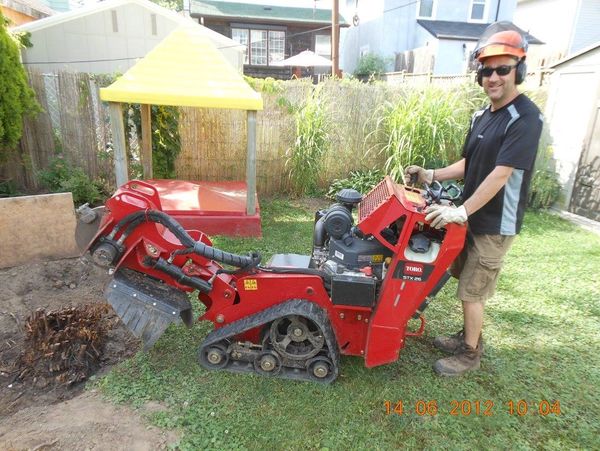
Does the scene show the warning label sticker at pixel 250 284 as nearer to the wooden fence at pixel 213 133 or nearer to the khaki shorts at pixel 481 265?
the khaki shorts at pixel 481 265

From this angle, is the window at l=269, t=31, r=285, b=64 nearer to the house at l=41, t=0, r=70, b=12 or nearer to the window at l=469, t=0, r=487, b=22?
the window at l=469, t=0, r=487, b=22

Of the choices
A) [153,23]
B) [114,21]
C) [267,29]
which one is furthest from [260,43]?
[114,21]

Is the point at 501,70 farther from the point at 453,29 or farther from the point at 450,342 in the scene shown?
the point at 453,29

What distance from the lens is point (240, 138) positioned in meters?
7.01

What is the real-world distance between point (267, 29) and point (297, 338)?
2012 cm

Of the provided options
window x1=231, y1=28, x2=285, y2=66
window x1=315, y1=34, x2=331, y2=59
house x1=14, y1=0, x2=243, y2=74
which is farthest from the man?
window x1=315, y1=34, x2=331, y2=59

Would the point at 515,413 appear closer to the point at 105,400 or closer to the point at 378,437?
A: the point at 378,437

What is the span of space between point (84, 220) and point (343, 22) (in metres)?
20.2

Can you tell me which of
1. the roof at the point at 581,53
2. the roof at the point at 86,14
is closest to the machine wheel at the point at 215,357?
the roof at the point at 581,53

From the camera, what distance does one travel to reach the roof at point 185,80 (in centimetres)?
445

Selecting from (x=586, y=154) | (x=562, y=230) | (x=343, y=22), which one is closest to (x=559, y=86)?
(x=586, y=154)

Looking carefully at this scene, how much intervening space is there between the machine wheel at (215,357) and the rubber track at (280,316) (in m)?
0.02

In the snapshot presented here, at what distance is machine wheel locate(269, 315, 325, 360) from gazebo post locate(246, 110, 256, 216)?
2758 mm

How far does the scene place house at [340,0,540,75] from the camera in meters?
17.7
